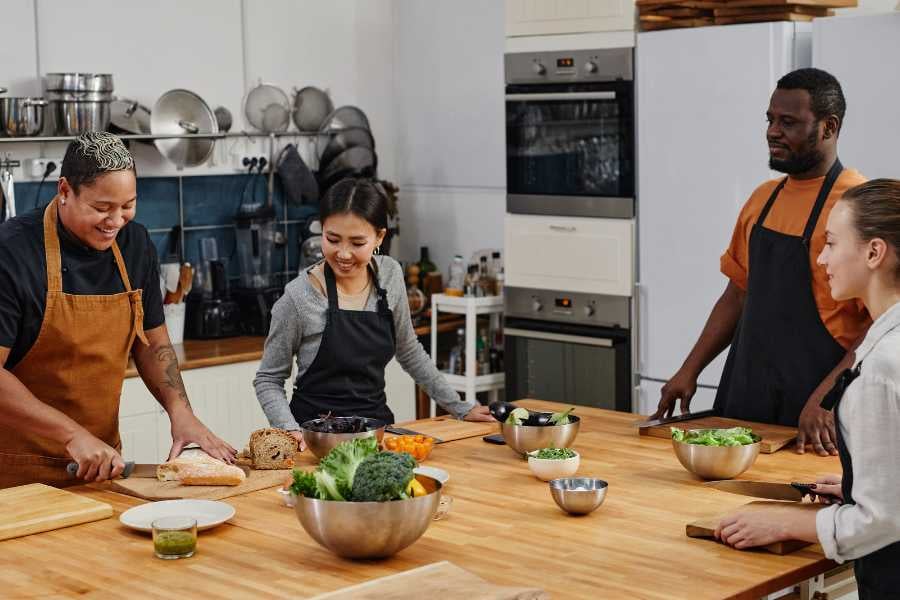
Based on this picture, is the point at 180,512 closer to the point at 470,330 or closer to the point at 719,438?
the point at 719,438

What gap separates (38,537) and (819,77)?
2263 mm

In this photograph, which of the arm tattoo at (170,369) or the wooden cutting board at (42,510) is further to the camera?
the arm tattoo at (170,369)

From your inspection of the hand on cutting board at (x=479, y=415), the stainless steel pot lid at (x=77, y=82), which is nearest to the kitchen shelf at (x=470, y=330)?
the stainless steel pot lid at (x=77, y=82)

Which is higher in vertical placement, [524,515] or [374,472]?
[374,472]

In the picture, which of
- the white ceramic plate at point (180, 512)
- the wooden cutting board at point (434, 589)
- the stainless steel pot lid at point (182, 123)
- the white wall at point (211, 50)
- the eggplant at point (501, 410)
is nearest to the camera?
the wooden cutting board at point (434, 589)

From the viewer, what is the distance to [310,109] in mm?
6234

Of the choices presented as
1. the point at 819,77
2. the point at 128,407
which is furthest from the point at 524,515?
the point at 128,407

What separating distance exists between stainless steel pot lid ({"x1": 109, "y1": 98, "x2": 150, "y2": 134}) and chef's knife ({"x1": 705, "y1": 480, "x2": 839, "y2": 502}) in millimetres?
3420

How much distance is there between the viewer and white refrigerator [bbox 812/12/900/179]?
177 inches

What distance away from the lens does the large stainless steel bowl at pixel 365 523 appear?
7.34 feet

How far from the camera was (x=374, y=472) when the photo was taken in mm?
2250

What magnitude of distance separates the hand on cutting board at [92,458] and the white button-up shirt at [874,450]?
1519 millimetres

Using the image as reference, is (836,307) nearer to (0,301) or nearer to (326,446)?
(326,446)

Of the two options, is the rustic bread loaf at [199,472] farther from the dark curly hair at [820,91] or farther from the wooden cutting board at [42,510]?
the dark curly hair at [820,91]
